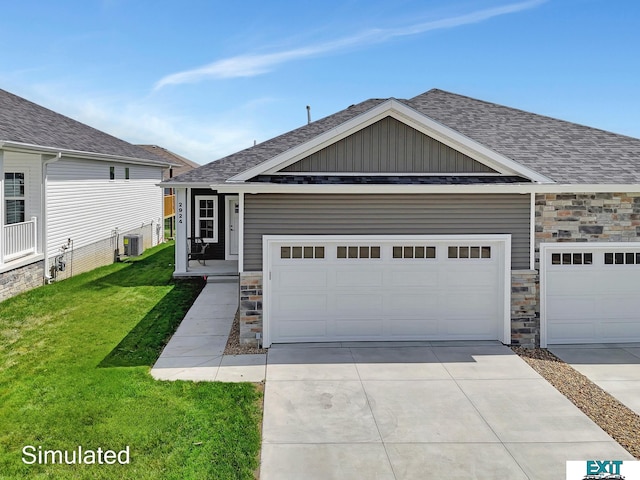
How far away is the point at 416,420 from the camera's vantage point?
6.32 metres

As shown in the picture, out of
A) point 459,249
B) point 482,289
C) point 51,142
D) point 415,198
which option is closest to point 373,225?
point 415,198

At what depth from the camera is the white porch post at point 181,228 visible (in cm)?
1559

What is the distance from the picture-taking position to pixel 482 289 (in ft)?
31.4

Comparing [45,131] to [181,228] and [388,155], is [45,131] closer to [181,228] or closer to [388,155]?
[181,228]

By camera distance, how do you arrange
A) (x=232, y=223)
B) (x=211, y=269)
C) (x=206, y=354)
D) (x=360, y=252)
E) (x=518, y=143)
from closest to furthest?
1. (x=206, y=354)
2. (x=360, y=252)
3. (x=518, y=143)
4. (x=211, y=269)
5. (x=232, y=223)

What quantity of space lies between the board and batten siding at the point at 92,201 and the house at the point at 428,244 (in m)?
8.19

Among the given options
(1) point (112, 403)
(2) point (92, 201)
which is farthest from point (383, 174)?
(2) point (92, 201)

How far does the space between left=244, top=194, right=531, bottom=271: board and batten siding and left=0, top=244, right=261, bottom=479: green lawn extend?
2.87 m

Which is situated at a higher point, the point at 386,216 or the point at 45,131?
the point at 45,131

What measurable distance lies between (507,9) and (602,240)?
8.62m

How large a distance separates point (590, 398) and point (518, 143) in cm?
660

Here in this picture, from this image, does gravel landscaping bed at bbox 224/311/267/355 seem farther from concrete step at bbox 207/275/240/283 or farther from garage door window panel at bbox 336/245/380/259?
concrete step at bbox 207/275/240/283

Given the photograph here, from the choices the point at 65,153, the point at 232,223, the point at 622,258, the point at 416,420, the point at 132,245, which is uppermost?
the point at 65,153

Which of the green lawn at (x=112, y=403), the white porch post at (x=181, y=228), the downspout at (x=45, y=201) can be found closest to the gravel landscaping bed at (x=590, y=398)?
the green lawn at (x=112, y=403)
